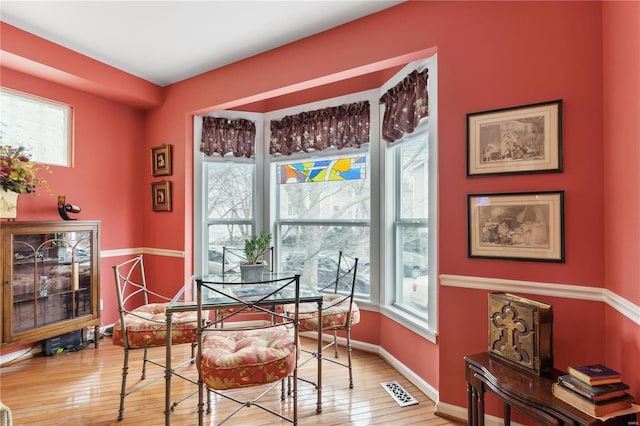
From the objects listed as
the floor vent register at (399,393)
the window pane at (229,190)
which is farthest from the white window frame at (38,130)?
the floor vent register at (399,393)

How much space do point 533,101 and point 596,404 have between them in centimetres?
146

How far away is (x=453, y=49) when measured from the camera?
2008mm

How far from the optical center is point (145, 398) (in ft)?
7.40

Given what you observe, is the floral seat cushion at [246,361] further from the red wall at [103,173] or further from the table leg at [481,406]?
the red wall at [103,173]

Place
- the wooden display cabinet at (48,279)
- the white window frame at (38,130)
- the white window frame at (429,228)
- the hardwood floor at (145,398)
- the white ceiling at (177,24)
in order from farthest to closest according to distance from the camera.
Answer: the white window frame at (38,130) < the wooden display cabinet at (48,279) < the white ceiling at (177,24) < the white window frame at (429,228) < the hardwood floor at (145,398)

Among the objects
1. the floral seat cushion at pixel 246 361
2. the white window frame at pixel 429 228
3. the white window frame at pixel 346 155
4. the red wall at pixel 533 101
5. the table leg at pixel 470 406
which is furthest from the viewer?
the white window frame at pixel 346 155

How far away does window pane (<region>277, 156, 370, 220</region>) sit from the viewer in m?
3.17

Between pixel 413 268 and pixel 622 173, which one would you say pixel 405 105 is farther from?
pixel 622 173

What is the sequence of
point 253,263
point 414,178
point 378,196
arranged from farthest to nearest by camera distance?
point 378,196 → point 414,178 → point 253,263

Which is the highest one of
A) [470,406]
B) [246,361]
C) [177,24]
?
[177,24]

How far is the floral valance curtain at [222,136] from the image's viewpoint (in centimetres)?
352

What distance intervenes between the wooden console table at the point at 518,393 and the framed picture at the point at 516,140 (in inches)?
41.1

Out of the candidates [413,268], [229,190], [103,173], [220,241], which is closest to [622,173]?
[413,268]

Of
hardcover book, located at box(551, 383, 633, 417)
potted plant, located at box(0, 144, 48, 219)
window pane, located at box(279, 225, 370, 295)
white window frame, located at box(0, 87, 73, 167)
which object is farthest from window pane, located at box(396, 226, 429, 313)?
white window frame, located at box(0, 87, 73, 167)
